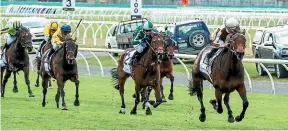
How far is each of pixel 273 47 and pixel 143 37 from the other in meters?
9.58

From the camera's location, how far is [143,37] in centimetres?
1415

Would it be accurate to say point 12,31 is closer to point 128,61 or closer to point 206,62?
point 128,61

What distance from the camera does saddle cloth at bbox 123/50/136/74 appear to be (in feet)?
48.3

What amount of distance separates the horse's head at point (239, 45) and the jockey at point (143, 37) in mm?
2200

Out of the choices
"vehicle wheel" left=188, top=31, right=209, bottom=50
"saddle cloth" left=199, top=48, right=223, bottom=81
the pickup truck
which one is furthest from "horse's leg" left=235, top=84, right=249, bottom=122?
the pickup truck

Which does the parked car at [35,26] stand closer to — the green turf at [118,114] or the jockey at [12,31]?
the green turf at [118,114]

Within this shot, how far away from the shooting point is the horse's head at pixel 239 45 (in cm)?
1188

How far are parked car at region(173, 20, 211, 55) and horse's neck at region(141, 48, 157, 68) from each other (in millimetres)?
12543

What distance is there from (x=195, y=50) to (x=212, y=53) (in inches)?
537

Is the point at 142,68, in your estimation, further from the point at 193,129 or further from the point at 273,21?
the point at 273,21

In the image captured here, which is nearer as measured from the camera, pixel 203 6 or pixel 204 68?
pixel 204 68

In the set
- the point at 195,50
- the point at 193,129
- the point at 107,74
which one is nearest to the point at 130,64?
the point at 193,129

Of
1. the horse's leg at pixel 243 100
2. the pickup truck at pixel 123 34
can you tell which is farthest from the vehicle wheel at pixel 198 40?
the horse's leg at pixel 243 100

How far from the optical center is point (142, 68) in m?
14.2
